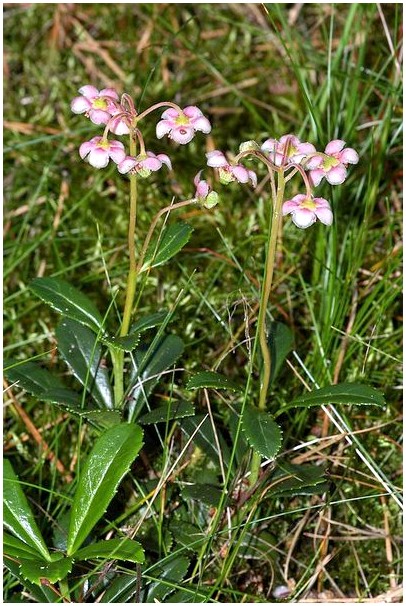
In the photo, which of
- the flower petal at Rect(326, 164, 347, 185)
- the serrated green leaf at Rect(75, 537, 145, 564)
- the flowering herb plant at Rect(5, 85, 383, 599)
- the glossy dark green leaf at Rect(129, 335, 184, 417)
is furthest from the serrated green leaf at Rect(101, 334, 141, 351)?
the flower petal at Rect(326, 164, 347, 185)

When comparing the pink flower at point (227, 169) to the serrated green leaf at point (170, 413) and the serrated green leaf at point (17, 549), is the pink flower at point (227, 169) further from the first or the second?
the serrated green leaf at point (17, 549)

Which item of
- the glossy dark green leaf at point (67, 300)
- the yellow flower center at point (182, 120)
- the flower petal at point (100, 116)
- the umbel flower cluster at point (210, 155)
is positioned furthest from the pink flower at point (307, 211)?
the glossy dark green leaf at point (67, 300)

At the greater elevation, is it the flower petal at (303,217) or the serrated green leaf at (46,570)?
the flower petal at (303,217)

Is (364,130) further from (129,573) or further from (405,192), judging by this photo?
(129,573)

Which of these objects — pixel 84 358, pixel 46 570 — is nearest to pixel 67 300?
pixel 84 358

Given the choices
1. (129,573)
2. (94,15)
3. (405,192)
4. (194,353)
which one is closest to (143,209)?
(194,353)

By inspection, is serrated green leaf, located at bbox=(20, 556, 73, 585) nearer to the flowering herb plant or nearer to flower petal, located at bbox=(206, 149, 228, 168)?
the flowering herb plant

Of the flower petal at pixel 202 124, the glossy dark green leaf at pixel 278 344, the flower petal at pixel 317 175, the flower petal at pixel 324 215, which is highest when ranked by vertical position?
the flower petal at pixel 202 124
